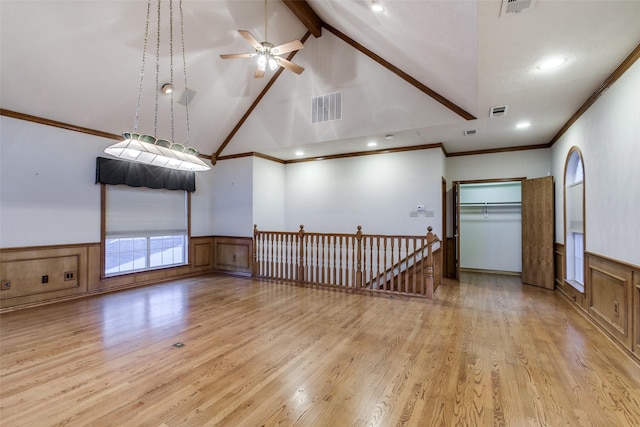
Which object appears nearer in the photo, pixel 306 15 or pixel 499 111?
pixel 499 111

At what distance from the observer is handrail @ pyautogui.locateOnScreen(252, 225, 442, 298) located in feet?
16.8

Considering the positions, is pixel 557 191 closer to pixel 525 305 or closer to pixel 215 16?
pixel 525 305

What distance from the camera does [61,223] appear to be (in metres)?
4.70

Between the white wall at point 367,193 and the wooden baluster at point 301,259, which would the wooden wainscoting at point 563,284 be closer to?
the white wall at point 367,193

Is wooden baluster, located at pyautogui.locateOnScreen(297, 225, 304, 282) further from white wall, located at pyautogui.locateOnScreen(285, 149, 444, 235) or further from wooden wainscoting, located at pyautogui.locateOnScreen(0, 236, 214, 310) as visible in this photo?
wooden wainscoting, located at pyautogui.locateOnScreen(0, 236, 214, 310)

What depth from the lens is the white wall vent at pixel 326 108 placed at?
5.59 meters

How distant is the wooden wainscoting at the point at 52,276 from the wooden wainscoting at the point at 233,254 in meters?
1.72

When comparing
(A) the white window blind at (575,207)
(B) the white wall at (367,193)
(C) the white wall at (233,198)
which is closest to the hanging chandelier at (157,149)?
(C) the white wall at (233,198)

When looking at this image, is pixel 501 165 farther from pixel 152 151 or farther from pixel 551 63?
pixel 152 151

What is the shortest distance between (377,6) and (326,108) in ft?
8.05

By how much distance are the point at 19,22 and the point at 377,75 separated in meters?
4.75

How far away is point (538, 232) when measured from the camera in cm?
566

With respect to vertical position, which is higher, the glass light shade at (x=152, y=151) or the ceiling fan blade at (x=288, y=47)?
the ceiling fan blade at (x=288, y=47)

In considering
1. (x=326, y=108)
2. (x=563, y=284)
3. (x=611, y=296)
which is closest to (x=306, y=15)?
(x=326, y=108)
